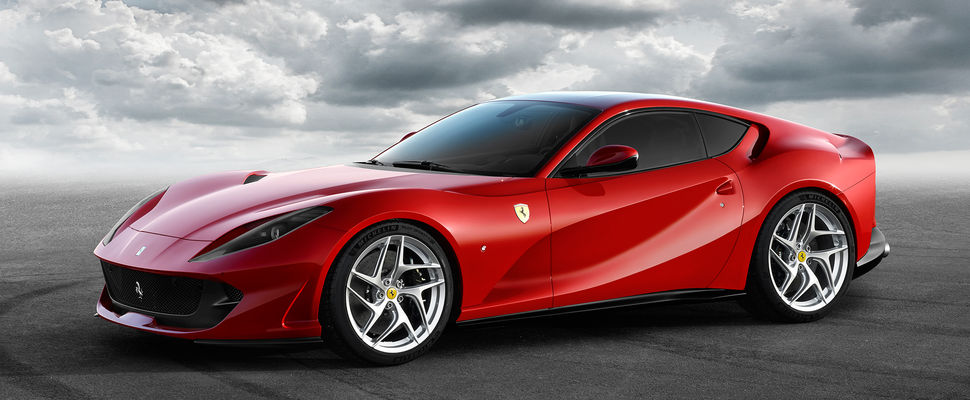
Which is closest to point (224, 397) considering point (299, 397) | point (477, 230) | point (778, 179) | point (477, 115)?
point (299, 397)

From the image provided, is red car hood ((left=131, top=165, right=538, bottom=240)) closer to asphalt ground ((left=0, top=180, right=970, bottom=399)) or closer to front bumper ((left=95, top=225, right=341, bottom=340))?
front bumper ((left=95, top=225, right=341, bottom=340))

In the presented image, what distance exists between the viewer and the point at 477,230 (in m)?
4.66

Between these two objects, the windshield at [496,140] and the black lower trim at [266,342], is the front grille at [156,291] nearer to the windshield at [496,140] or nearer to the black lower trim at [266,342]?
the black lower trim at [266,342]

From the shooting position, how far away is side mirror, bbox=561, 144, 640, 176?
491 centimetres

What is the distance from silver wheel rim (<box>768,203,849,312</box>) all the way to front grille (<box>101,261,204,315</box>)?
3.36 m

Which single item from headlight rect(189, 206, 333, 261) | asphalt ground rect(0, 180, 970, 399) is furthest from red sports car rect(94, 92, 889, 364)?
asphalt ground rect(0, 180, 970, 399)

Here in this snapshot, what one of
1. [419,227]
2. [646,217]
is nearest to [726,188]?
[646,217]

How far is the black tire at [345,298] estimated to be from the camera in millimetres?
4297

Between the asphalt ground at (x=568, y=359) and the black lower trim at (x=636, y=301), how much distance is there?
143 mm

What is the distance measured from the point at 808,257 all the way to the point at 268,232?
340cm

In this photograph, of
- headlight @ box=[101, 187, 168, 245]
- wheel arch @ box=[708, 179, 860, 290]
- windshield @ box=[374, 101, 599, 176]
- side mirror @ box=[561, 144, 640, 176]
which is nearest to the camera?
side mirror @ box=[561, 144, 640, 176]

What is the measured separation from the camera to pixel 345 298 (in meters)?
4.34

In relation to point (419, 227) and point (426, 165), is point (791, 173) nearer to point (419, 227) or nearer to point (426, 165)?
point (426, 165)

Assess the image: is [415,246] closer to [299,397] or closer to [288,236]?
[288,236]
